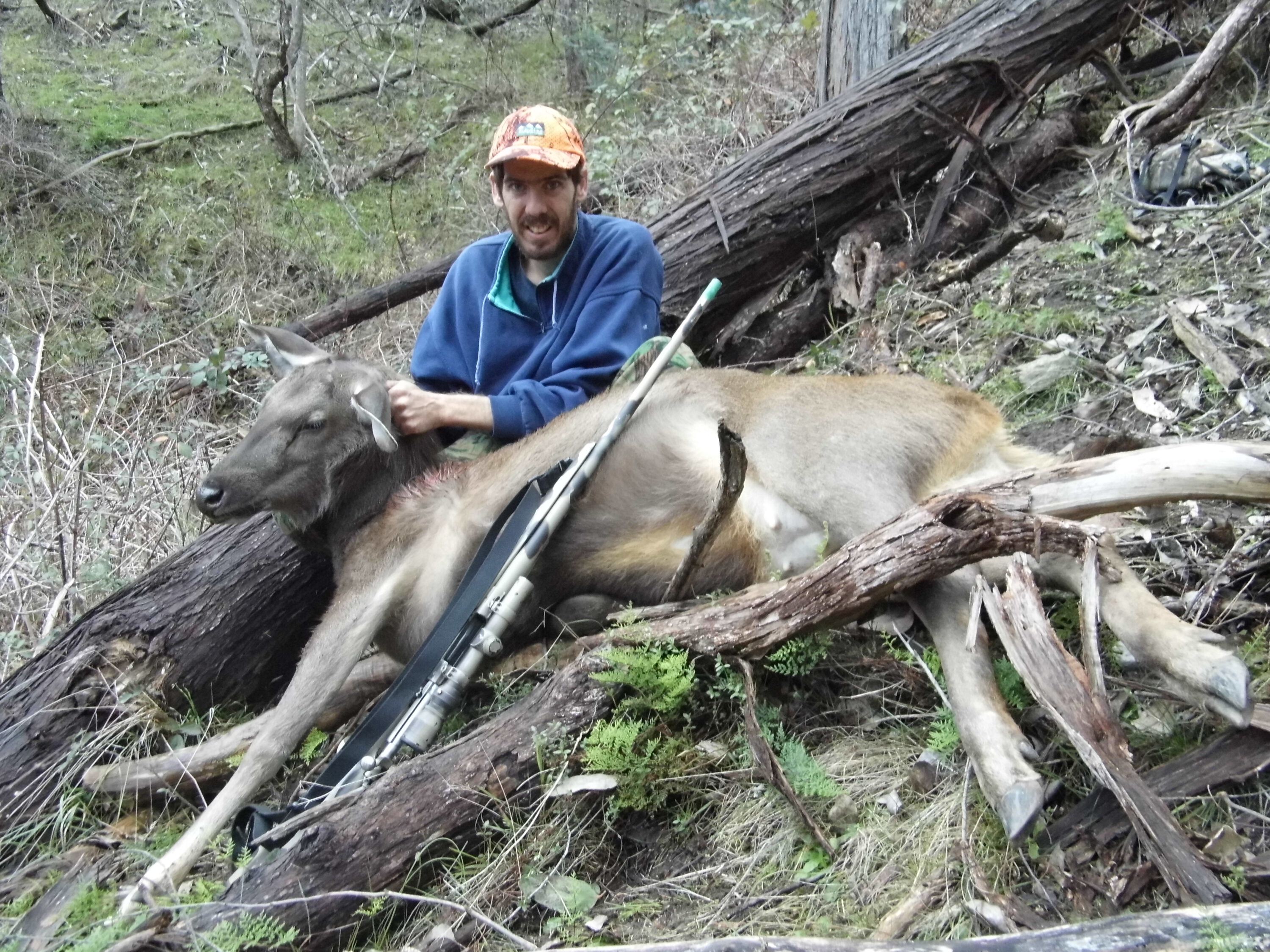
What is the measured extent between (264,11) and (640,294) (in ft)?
42.5

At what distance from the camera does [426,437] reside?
17.4 feet

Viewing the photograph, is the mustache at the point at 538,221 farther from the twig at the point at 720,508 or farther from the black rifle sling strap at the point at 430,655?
the twig at the point at 720,508

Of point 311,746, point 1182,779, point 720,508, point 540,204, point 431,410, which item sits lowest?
point 311,746

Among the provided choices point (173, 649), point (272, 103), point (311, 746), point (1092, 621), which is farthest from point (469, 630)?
point (272, 103)

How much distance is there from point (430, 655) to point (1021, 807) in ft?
7.85

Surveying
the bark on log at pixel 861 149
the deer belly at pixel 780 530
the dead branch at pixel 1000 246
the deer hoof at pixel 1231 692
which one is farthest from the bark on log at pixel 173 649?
the dead branch at pixel 1000 246

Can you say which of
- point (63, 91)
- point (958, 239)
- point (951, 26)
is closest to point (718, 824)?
point (958, 239)

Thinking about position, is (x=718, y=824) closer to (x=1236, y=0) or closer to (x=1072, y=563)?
(x=1072, y=563)

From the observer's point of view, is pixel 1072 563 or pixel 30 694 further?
pixel 30 694

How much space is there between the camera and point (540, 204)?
5.21 m

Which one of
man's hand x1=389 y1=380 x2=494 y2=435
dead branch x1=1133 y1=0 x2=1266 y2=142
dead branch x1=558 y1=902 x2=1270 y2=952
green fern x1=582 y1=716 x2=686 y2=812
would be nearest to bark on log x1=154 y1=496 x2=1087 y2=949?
green fern x1=582 y1=716 x2=686 y2=812

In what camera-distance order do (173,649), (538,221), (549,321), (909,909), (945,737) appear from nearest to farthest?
(909,909) < (945,737) < (173,649) < (538,221) < (549,321)

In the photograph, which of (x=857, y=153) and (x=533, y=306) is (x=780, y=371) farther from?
(x=533, y=306)

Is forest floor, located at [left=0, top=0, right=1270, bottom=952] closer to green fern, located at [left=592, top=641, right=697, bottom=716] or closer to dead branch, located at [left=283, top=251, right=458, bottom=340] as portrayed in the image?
green fern, located at [left=592, top=641, right=697, bottom=716]
